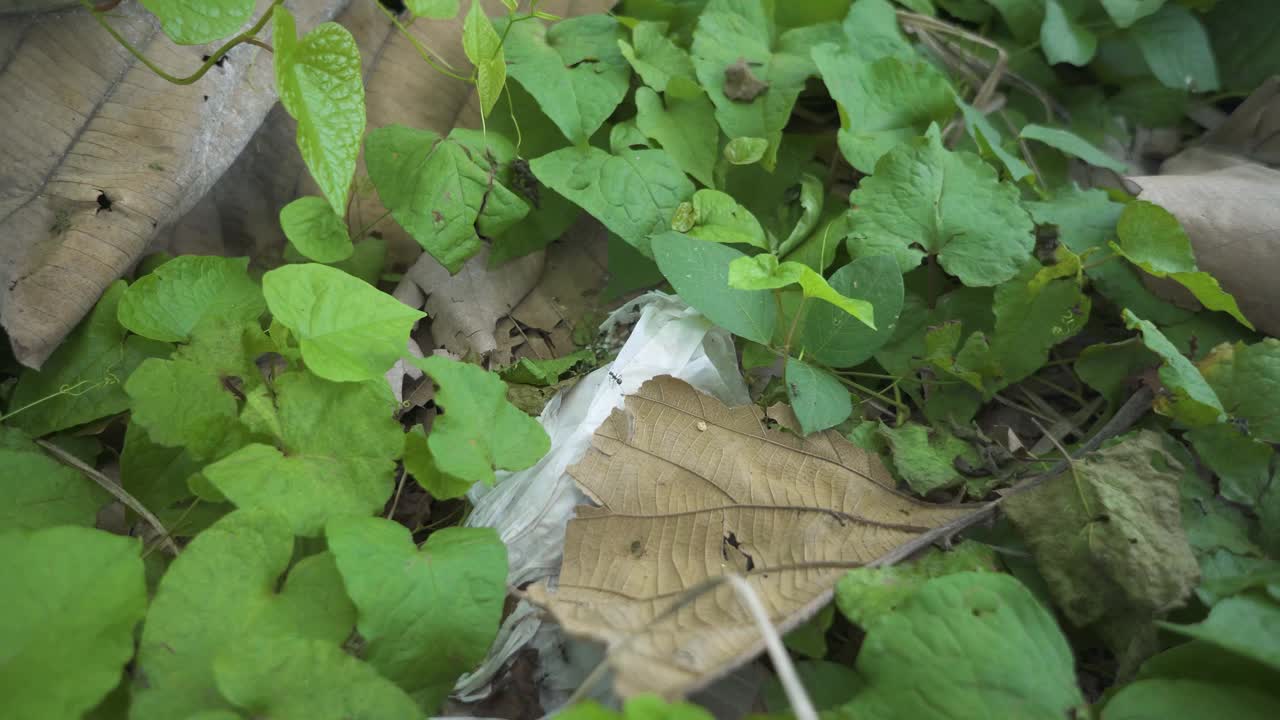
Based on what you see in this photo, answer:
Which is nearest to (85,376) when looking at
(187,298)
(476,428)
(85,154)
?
(187,298)

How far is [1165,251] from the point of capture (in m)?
1.38

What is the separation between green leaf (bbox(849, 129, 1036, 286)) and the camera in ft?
4.55

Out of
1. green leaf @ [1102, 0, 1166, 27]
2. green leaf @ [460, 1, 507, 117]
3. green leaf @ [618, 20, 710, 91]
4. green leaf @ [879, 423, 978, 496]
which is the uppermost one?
green leaf @ [460, 1, 507, 117]

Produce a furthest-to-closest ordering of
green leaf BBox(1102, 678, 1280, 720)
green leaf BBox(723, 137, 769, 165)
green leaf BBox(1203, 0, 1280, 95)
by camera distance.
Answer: green leaf BBox(1203, 0, 1280, 95)
green leaf BBox(723, 137, 769, 165)
green leaf BBox(1102, 678, 1280, 720)

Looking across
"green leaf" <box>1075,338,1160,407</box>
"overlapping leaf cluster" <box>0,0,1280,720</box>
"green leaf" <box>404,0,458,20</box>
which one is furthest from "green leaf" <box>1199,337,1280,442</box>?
"green leaf" <box>404,0,458,20</box>

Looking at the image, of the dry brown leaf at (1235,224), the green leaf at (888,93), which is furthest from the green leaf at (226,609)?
the dry brown leaf at (1235,224)

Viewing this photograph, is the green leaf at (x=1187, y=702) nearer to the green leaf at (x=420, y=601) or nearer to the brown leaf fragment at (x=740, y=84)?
the green leaf at (x=420, y=601)

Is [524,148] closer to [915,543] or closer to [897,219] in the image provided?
[897,219]

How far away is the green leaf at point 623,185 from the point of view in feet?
4.64

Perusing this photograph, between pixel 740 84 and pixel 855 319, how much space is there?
0.57 meters

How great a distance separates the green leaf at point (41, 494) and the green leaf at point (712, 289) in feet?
3.03

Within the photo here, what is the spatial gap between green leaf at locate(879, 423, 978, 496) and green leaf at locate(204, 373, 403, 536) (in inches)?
30.0

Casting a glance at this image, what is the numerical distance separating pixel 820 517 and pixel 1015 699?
35 centimetres

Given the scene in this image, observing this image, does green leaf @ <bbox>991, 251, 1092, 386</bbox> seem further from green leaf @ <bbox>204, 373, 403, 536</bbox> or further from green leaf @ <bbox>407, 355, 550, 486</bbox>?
green leaf @ <bbox>204, 373, 403, 536</bbox>
